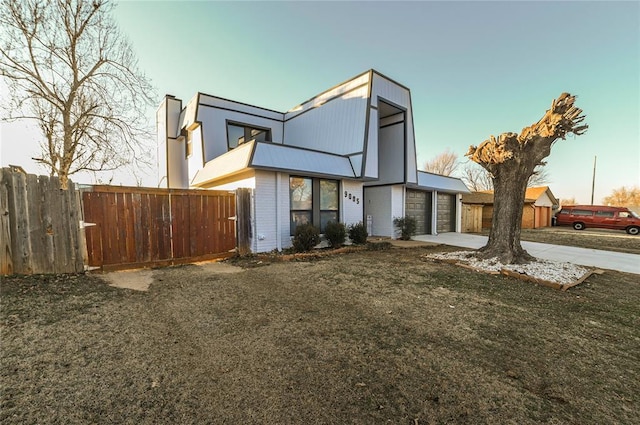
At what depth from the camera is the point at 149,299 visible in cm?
399

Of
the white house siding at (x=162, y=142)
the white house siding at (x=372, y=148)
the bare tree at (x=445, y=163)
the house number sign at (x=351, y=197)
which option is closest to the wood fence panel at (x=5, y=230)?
the house number sign at (x=351, y=197)

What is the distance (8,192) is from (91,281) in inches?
81.3

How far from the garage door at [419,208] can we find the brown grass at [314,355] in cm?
890

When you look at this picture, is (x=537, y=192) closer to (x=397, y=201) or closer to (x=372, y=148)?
(x=397, y=201)

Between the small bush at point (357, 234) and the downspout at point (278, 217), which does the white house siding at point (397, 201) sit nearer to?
the small bush at point (357, 234)

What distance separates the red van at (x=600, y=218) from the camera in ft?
59.0

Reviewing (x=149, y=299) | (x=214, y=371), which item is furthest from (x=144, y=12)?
(x=214, y=371)

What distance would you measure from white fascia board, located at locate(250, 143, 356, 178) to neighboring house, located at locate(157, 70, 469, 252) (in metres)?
0.04

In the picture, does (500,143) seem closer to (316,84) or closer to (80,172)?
(316,84)

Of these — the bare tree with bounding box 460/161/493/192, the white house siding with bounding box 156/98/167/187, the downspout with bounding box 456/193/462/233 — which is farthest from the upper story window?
the bare tree with bounding box 460/161/493/192

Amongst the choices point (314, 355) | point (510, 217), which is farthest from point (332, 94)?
point (314, 355)

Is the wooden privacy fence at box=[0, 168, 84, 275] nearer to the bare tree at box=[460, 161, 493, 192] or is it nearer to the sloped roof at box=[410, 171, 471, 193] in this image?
the sloped roof at box=[410, 171, 471, 193]

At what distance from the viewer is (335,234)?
354 inches

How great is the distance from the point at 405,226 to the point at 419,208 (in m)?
2.58
